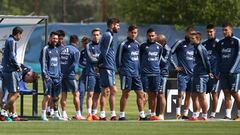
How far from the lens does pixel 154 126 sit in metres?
24.3

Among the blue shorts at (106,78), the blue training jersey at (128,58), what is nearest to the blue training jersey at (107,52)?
the blue shorts at (106,78)

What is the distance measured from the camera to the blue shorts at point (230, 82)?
27.3 metres

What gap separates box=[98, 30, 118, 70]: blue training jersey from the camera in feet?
88.0

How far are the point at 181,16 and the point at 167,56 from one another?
102 ft

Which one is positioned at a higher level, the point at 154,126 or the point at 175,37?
the point at 175,37

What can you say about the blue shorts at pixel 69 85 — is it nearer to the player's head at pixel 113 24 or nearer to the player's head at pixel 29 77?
the player's head at pixel 29 77

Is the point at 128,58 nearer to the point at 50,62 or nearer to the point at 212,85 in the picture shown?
the point at 50,62

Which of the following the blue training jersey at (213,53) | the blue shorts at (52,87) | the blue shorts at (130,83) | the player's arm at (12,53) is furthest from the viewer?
the blue training jersey at (213,53)

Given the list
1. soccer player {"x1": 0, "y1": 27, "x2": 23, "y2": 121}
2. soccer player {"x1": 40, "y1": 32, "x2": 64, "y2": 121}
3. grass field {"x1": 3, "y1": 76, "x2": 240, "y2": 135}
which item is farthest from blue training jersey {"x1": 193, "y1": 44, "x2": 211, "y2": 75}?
soccer player {"x1": 0, "y1": 27, "x2": 23, "y2": 121}

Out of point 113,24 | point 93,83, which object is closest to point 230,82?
point 113,24

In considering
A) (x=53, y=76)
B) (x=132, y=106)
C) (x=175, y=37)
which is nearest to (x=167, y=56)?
(x=53, y=76)

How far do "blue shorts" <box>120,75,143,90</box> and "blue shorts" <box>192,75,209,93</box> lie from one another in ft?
4.53

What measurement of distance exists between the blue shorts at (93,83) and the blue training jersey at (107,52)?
1.03 metres

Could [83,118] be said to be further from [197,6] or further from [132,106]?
[197,6]
